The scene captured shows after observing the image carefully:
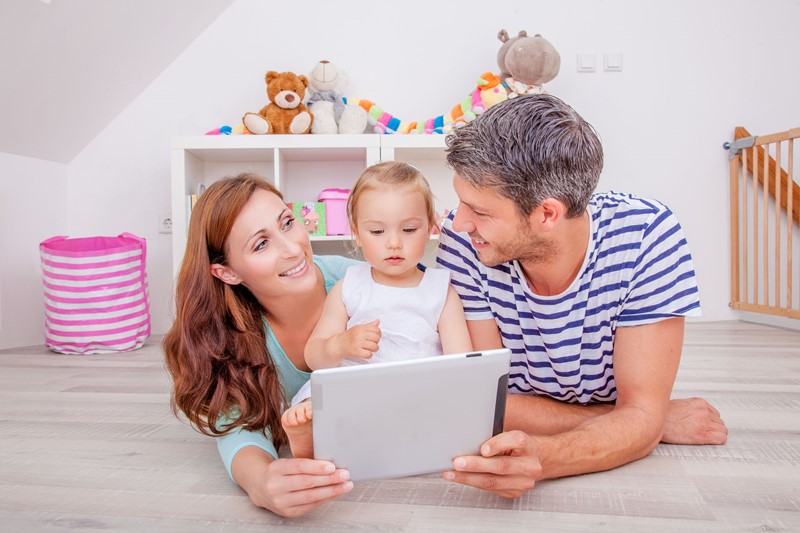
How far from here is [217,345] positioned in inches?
49.0

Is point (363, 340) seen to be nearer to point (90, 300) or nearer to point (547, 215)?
point (547, 215)

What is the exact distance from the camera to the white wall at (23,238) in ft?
8.80

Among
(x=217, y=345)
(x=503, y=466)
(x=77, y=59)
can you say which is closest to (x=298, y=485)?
(x=503, y=466)

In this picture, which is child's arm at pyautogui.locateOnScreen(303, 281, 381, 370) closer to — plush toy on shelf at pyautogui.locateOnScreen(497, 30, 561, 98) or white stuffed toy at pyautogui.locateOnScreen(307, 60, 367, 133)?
white stuffed toy at pyautogui.locateOnScreen(307, 60, 367, 133)

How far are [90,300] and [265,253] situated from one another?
1.69m

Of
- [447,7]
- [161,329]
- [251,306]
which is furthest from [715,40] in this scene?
[161,329]

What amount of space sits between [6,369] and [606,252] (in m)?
2.08

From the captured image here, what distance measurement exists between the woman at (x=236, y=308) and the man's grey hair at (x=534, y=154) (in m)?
0.42

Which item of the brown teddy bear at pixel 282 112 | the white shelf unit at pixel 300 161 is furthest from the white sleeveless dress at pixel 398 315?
the brown teddy bear at pixel 282 112

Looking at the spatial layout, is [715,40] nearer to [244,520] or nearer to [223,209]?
[223,209]

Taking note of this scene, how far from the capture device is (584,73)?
10.6 ft

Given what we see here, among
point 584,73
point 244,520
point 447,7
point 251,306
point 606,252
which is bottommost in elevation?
point 244,520

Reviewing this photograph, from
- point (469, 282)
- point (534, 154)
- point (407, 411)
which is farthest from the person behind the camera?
point (469, 282)

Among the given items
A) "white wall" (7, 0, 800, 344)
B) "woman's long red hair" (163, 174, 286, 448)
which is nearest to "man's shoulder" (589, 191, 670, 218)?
"woman's long red hair" (163, 174, 286, 448)
